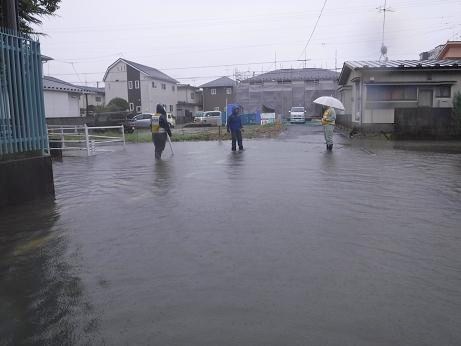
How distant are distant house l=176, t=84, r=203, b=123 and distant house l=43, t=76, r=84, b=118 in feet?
→ 87.1

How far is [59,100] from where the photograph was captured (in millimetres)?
30781

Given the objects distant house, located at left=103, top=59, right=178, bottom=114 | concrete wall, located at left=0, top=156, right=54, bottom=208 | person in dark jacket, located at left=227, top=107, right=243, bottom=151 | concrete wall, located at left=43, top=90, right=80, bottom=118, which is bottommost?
concrete wall, located at left=0, top=156, right=54, bottom=208

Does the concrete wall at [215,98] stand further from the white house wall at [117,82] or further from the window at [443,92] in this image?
the window at [443,92]

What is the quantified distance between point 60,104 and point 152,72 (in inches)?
1130

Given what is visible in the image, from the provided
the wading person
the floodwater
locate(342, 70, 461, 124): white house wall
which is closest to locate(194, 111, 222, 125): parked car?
locate(342, 70, 461, 124): white house wall

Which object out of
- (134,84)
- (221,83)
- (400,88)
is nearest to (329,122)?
(400,88)

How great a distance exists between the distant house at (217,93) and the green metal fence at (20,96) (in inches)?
2189

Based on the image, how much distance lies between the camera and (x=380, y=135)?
21344 mm

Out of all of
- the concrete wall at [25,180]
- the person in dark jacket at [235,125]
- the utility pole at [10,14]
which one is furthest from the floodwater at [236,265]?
the person in dark jacket at [235,125]

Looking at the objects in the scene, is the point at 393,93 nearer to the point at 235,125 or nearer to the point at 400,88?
the point at 400,88

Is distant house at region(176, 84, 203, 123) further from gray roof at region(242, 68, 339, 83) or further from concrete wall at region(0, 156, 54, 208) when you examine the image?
concrete wall at region(0, 156, 54, 208)

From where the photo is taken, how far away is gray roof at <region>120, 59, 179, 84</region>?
184 feet

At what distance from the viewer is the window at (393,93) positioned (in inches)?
876

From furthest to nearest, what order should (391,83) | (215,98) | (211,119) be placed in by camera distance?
1. (215,98)
2. (211,119)
3. (391,83)
